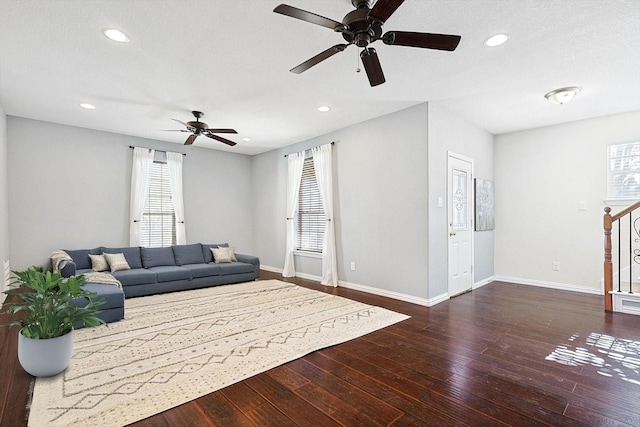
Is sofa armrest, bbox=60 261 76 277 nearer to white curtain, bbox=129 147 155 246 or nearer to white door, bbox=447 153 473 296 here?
white curtain, bbox=129 147 155 246

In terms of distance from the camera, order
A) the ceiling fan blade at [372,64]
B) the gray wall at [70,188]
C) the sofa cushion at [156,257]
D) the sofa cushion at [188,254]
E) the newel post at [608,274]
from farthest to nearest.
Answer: the sofa cushion at [188,254]
the sofa cushion at [156,257]
the gray wall at [70,188]
the newel post at [608,274]
the ceiling fan blade at [372,64]

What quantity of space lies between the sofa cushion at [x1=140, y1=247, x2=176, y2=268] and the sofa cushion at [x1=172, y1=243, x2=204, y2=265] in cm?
9

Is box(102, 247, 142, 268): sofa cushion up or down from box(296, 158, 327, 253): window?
down

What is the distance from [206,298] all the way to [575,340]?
181 inches

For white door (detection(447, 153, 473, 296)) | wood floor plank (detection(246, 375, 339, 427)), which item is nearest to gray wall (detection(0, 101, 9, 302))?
wood floor plank (detection(246, 375, 339, 427))

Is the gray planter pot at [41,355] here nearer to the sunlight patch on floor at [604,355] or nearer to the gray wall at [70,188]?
the gray wall at [70,188]

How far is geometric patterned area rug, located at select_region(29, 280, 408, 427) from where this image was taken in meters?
2.08

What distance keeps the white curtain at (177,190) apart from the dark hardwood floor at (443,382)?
3412 mm

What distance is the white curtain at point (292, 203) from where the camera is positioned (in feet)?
21.8

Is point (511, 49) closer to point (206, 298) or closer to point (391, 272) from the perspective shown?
point (391, 272)

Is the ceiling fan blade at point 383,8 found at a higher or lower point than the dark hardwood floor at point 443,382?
higher

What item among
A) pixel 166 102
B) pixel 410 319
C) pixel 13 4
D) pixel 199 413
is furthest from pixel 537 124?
pixel 13 4

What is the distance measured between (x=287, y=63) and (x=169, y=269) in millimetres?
3975

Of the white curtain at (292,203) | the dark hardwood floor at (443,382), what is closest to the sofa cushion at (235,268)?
the white curtain at (292,203)
